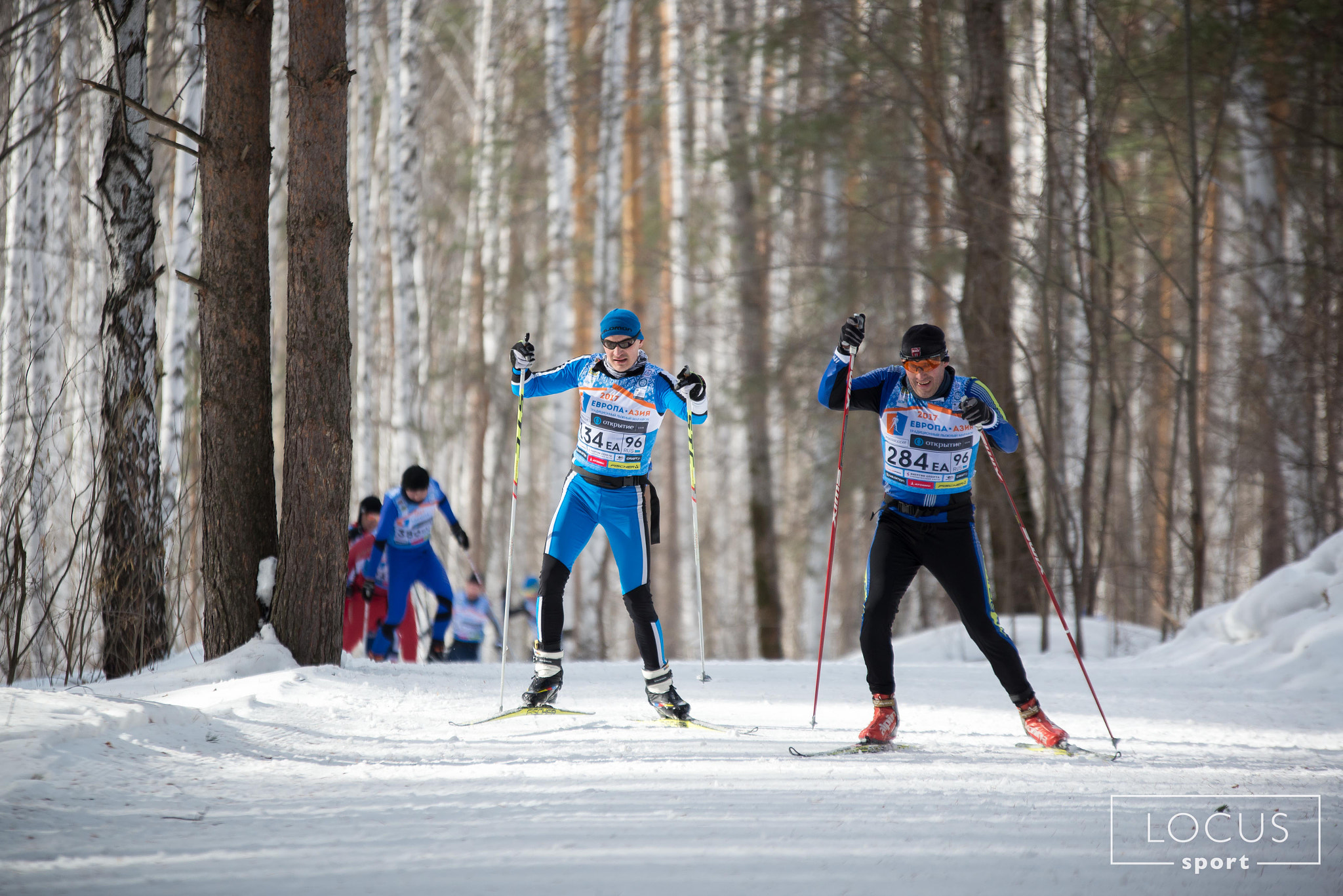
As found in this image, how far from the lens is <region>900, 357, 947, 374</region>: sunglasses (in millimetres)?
4504

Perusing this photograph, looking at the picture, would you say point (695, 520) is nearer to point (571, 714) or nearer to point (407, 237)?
point (571, 714)

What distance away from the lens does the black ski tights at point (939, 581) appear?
4.51m

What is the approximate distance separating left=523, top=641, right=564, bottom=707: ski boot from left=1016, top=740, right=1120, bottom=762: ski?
7.71ft

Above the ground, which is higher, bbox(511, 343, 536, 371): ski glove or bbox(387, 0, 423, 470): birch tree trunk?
bbox(387, 0, 423, 470): birch tree trunk

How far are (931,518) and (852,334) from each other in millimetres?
950

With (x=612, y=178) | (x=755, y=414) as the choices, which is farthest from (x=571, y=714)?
(x=612, y=178)

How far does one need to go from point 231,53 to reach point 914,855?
19.2 feet

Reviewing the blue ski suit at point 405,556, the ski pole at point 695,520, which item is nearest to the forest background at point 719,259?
the blue ski suit at point 405,556

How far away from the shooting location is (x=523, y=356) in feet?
17.3

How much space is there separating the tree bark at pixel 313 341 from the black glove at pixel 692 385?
215 centimetres

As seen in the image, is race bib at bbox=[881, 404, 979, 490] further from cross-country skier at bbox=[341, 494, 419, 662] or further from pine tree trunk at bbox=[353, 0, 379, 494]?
pine tree trunk at bbox=[353, 0, 379, 494]

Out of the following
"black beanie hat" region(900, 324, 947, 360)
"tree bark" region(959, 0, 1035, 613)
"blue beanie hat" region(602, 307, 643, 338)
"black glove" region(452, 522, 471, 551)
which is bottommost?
"black glove" region(452, 522, 471, 551)

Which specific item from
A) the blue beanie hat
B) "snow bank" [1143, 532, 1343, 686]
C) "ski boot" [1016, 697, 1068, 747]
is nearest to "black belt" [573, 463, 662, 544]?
the blue beanie hat

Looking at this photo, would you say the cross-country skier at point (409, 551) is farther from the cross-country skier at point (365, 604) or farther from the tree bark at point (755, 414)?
the tree bark at point (755, 414)
